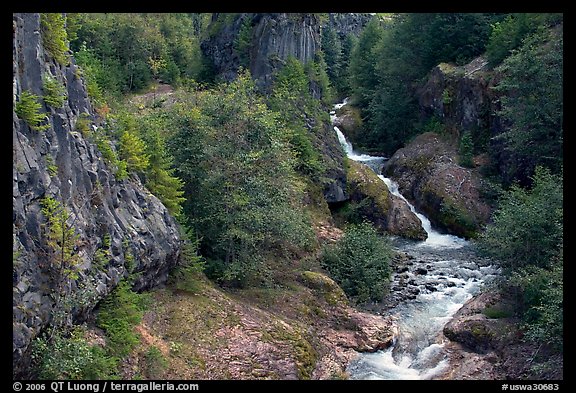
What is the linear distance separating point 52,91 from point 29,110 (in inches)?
50.6

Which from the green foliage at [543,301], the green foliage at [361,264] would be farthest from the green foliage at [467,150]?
the green foliage at [543,301]

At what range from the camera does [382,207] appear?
30.7 meters

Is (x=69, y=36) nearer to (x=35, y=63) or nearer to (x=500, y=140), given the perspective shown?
(x=35, y=63)

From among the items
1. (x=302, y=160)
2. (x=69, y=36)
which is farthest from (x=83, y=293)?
(x=302, y=160)

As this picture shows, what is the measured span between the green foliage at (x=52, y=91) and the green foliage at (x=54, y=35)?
4.22 feet

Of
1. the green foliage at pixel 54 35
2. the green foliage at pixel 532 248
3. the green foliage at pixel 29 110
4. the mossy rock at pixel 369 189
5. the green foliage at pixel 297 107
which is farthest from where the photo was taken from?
the mossy rock at pixel 369 189

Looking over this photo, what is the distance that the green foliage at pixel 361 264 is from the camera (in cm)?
2162

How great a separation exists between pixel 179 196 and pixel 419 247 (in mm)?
14718

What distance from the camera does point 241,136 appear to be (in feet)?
65.2

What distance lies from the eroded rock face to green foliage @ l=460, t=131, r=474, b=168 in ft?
73.3

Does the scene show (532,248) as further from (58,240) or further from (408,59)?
(408,59)

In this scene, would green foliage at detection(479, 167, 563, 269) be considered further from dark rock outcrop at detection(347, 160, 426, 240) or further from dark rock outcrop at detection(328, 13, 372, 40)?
dark rock outcrop at detection(328, 13, 372, 40)

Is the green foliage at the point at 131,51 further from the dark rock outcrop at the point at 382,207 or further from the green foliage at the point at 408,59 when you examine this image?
the dark rock outcrop at the point at 382,207

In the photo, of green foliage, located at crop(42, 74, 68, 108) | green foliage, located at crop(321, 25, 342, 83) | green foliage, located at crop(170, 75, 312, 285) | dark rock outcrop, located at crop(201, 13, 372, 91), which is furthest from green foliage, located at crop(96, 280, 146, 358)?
green foliage, located at crop(321, 25, 342, 83)
